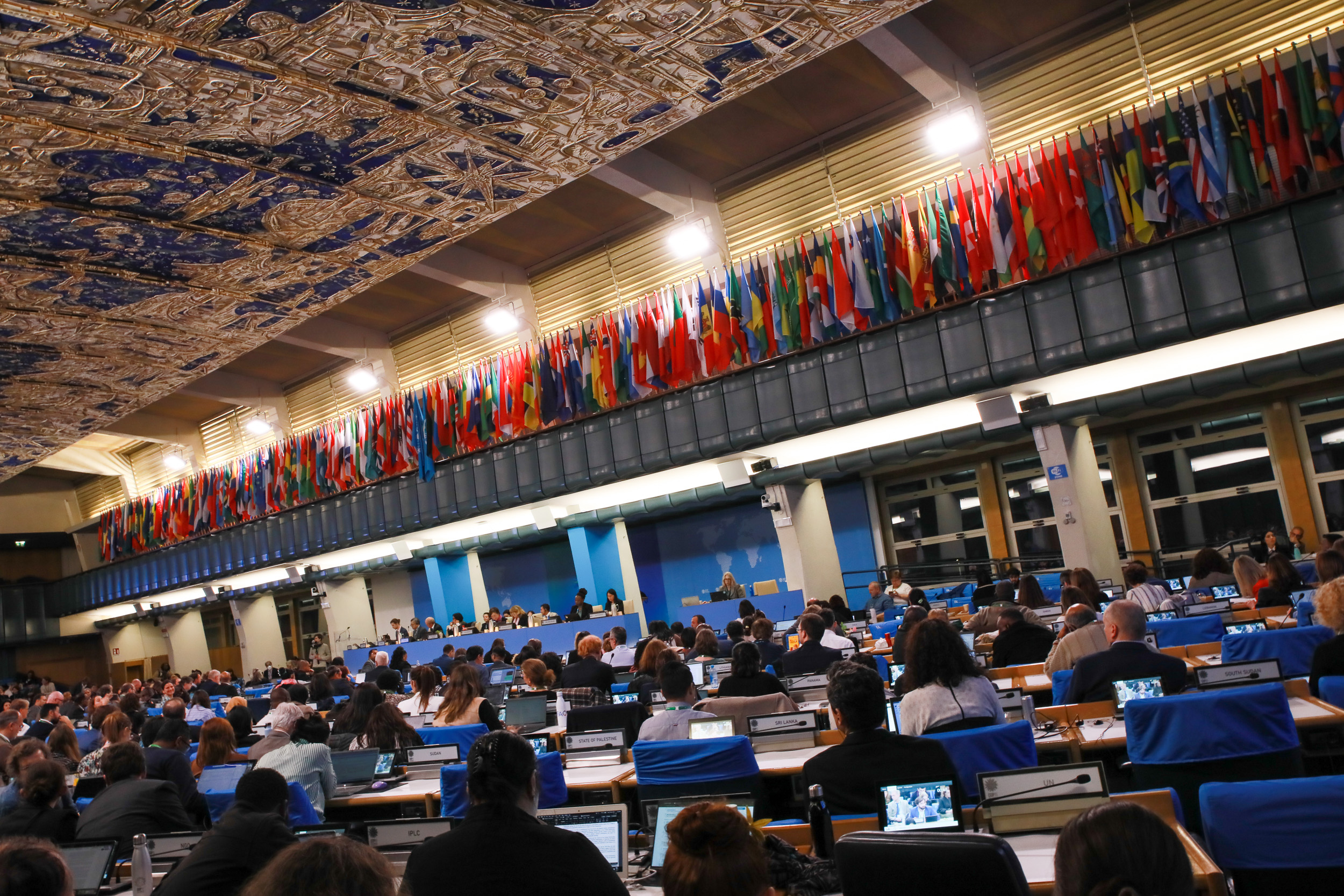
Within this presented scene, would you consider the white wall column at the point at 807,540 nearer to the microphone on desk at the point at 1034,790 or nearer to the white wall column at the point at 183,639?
the microphone on desk at the point at 1034,790

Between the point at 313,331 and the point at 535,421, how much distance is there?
7284 millimetres

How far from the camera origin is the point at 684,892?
236 cm

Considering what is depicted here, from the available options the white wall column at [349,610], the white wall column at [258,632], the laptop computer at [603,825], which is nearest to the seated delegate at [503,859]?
the laptop computer at [603,825]

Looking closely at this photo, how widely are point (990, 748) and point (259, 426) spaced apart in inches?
1101

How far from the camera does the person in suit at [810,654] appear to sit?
912 centimetres

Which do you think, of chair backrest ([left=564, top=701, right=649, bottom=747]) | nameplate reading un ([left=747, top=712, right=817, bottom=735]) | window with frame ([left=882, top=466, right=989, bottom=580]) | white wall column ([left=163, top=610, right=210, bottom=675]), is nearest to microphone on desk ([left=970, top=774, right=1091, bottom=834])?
nameplate reading un ([left=747, top=712, right=817, bottom=735])

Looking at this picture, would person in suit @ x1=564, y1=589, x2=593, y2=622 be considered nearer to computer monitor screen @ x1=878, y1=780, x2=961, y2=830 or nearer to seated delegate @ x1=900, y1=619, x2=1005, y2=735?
seated delegate @ x1=900, y1=619, x2=1005, y2=735

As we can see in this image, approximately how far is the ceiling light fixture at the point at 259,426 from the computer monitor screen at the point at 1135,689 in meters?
27.4

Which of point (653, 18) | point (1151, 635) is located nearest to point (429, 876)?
point (1151, 635)

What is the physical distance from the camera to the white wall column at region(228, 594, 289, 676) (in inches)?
1243

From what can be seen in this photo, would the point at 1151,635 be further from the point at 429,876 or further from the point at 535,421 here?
the point at 535,421

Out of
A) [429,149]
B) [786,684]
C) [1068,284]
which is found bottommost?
[786,684]

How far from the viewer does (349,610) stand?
2895cm

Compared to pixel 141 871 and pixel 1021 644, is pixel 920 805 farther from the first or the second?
pixel 1021 644
